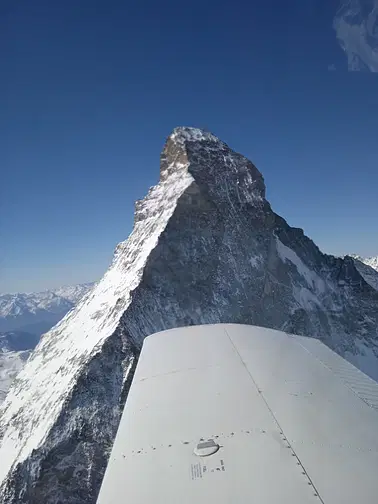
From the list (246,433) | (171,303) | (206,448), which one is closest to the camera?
(206,448)

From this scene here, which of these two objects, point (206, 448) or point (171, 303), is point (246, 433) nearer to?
point (206, 448)

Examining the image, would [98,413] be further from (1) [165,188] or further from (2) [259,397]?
(1) [165,188]

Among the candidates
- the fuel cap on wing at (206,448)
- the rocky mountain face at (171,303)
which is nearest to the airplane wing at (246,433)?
the fuel cap on wing at (206,448)

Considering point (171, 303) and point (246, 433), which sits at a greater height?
point (171, 303)

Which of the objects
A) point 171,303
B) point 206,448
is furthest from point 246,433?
point 171,303

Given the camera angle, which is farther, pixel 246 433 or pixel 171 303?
pixel 171 303

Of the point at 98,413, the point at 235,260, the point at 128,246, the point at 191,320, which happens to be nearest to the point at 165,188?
the point at 128,246

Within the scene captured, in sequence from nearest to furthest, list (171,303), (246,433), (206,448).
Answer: (206,448) < (246,433) < (171,303)
